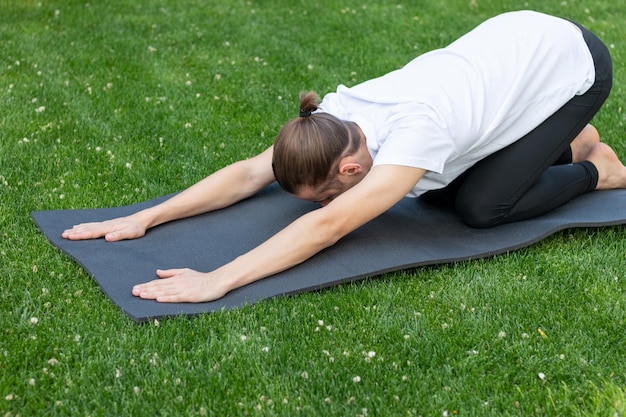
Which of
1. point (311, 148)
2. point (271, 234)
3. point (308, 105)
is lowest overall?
point (271, 234)

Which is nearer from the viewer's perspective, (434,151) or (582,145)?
(434,151)

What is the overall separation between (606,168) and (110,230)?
2.77 metres

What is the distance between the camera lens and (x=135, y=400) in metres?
3.01

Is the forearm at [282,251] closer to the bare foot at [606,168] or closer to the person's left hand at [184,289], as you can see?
the person's left hand at [184,289]

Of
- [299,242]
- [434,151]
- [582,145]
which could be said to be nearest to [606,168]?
[582,145]

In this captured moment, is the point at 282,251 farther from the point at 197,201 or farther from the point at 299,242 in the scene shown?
the point at 197,201

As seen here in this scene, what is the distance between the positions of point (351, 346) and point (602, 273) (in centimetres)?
138

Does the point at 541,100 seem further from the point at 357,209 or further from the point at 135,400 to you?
the point at 135,400

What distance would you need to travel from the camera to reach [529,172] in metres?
4.28

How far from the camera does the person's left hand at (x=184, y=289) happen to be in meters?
3.66

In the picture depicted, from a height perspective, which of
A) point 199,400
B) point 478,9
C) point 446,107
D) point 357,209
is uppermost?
point 446,107

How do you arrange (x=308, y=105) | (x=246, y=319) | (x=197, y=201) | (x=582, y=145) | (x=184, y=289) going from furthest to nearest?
(x=582, y=145) < (x=197, y=201) < (x=308, y=105) < (x=184, y=289) < (x=246, y=319)

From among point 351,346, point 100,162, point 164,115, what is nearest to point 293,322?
point 351,346

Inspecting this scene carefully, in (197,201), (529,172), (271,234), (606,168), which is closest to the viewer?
(529,172)
